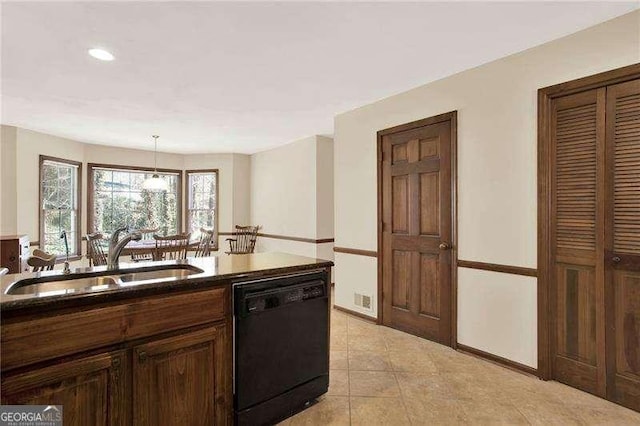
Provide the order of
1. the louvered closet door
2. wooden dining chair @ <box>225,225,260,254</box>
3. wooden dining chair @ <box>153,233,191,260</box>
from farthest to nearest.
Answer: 1. wooden dining chair @ <box>225,225,260,254</box>
2. wooden dining chair @ <box>153,233,191,260</box>
3. the louvered closet door

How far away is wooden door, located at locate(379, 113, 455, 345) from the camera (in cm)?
325

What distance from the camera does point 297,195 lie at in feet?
19.6

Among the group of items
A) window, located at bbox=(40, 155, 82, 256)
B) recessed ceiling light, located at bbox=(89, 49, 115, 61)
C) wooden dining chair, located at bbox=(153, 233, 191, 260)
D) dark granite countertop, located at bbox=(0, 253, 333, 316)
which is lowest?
wooden dining chair, located at bbox=(153, 233, 191, 260)

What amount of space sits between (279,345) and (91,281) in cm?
111

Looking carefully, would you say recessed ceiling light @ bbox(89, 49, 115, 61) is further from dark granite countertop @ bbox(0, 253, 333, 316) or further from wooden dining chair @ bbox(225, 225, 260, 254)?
wooden dining chair @ bbox(225, 225, 260, 254)

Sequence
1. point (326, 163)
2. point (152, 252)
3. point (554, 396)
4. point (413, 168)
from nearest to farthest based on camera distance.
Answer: point (554, 396)
point (413, 168)
point (152, 252)
point (326, 163)

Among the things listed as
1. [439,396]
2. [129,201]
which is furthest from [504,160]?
[129,201]

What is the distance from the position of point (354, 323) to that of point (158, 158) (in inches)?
209

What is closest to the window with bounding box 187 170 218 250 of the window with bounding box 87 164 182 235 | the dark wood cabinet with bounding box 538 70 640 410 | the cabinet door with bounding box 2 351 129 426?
the window with bounding box 87 164 182 235

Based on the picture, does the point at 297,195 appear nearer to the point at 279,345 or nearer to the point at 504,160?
the point at 504,160

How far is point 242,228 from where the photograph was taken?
6.88 metres

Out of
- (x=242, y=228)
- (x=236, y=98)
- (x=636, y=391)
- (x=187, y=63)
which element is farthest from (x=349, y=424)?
(x=242, y=228)

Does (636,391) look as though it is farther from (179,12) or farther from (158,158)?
(158,158)

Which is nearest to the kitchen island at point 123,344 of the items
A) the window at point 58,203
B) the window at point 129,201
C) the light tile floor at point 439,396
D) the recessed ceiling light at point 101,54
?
the light tile floor at point 439,396
